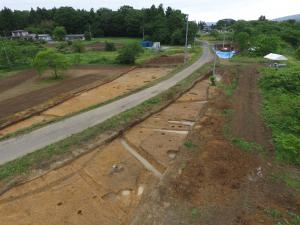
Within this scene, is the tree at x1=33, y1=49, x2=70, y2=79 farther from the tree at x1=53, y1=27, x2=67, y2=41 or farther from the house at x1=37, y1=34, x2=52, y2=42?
the house at x1=37, y1=34, x2=52, y2=42

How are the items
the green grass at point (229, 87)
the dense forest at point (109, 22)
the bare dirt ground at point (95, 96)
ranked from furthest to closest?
the dense forest at point (109, 22), the green grass at point (229, 87), the bare dirt ground at point (95, 96)

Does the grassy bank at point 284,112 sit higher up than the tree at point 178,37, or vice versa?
the tree at point 178,37

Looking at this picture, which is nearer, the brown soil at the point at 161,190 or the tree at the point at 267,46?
the brown soil at the point at 161,190

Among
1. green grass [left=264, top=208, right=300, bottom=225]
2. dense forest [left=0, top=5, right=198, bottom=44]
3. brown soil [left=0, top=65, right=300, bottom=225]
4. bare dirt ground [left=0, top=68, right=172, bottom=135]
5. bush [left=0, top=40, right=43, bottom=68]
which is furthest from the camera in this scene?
dense forest [left=0, top=5, right=198, bottom=44]

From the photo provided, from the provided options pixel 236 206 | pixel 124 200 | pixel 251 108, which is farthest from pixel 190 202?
pixel 251 108

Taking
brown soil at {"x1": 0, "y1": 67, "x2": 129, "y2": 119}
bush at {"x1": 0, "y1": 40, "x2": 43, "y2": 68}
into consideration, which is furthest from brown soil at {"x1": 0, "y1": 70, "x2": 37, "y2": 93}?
bush at {"x1": 0, "y1": 40, "x2": 43, "y2": 68}

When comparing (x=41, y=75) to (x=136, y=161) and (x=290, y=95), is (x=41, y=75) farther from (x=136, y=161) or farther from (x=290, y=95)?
(x=290, y=95)

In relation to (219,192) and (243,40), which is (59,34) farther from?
(219,192)

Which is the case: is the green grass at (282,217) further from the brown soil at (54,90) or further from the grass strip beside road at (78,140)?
the brown soil at (54,90)

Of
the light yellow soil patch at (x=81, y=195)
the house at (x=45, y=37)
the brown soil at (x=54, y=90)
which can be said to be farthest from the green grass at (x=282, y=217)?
the house at (x=45, y=37)
